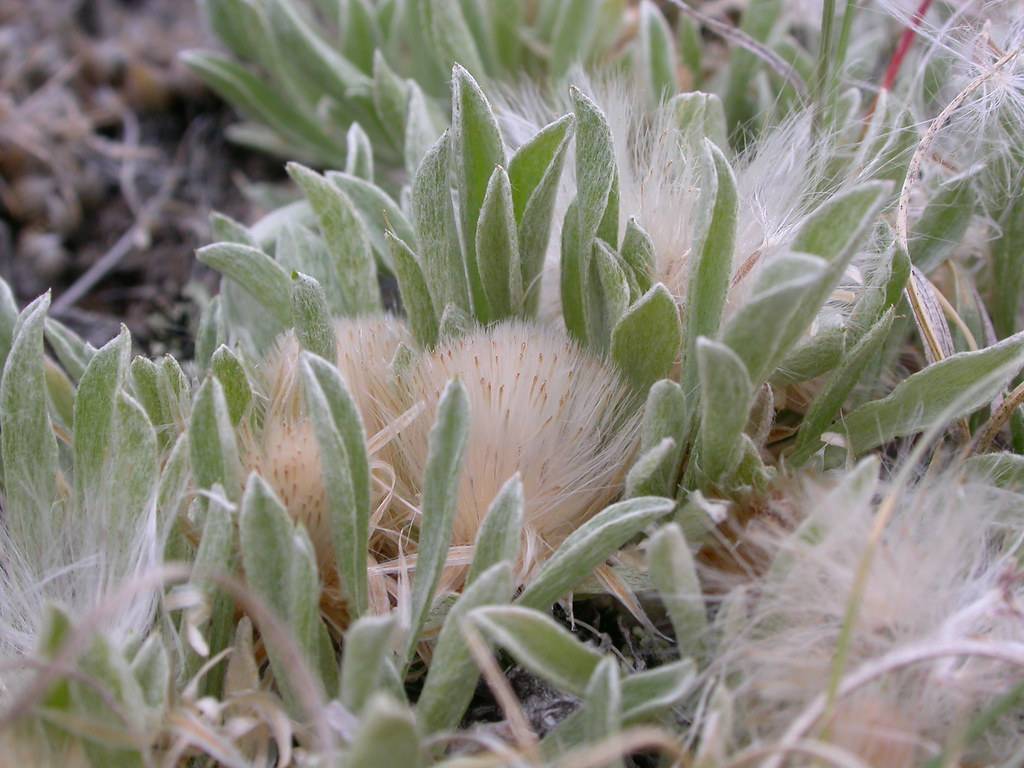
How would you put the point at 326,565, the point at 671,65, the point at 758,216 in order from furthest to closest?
1. the point at 671,65
2. the point at 758,216
3. the point at 326,565

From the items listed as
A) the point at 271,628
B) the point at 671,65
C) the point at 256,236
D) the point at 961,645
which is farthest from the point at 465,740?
the point at 671,65

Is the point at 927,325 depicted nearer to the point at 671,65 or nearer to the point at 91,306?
the point at 671,65

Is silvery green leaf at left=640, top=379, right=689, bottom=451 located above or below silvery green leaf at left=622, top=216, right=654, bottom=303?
below

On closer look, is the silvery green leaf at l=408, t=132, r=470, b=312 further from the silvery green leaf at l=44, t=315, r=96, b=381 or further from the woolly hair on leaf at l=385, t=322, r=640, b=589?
the silvery green leaf at l=44, t=315, r=96, b=381

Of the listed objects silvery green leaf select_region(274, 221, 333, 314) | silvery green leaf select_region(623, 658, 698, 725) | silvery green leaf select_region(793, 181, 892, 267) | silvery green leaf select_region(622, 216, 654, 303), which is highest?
silvery green leaf select_region(793, 181, 892, 267)

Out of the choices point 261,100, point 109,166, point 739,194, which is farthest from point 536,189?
point 109,166

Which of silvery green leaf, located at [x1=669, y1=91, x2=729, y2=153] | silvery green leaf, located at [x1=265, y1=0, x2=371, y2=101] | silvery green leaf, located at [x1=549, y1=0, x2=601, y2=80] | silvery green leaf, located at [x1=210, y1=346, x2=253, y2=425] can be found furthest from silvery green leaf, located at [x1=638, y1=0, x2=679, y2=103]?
silvery green leaf, located at [x1=210, y1=346, x2=253, y2=425]

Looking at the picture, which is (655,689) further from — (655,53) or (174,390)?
(655,53)

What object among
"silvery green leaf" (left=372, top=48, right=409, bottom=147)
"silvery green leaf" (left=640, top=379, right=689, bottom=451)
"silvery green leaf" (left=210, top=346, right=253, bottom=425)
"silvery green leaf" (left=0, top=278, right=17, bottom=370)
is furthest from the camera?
"silvery green leaf" (left=372, top=48, right=409, bottom=147)
